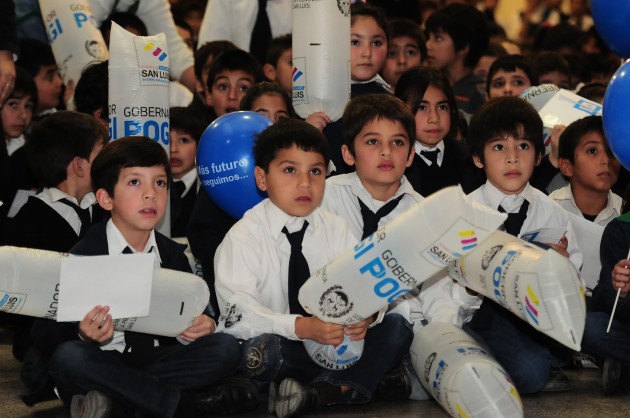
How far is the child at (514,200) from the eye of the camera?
384cm

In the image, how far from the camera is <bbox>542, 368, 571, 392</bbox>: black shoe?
384 cm

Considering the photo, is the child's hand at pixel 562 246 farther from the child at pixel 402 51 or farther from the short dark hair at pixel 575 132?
the child at pixel 402 51

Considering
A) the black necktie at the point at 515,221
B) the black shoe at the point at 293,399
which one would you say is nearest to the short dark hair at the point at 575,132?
the black necktie at the point at 515,221

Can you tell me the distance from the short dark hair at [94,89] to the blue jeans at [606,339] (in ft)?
7.70

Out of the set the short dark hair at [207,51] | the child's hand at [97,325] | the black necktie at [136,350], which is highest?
the short dark hair at [207,51]

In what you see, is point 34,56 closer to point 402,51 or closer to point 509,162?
point 402,51

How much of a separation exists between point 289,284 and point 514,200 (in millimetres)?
993

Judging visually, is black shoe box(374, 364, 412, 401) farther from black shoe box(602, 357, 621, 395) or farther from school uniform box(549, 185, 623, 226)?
school uniform box(549, 185, 623, 226)

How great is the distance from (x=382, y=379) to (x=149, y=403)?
841 mm

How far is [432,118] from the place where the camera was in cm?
468

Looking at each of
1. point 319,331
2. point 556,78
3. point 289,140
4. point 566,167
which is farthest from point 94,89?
point 556,78

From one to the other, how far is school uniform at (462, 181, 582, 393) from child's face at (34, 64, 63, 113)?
2.65m

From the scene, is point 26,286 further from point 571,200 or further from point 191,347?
point 571,200

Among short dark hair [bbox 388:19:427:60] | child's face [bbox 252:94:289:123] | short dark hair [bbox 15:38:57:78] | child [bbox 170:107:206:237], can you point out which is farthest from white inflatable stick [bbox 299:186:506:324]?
short dark hair [bbox 388:19:427:60]
